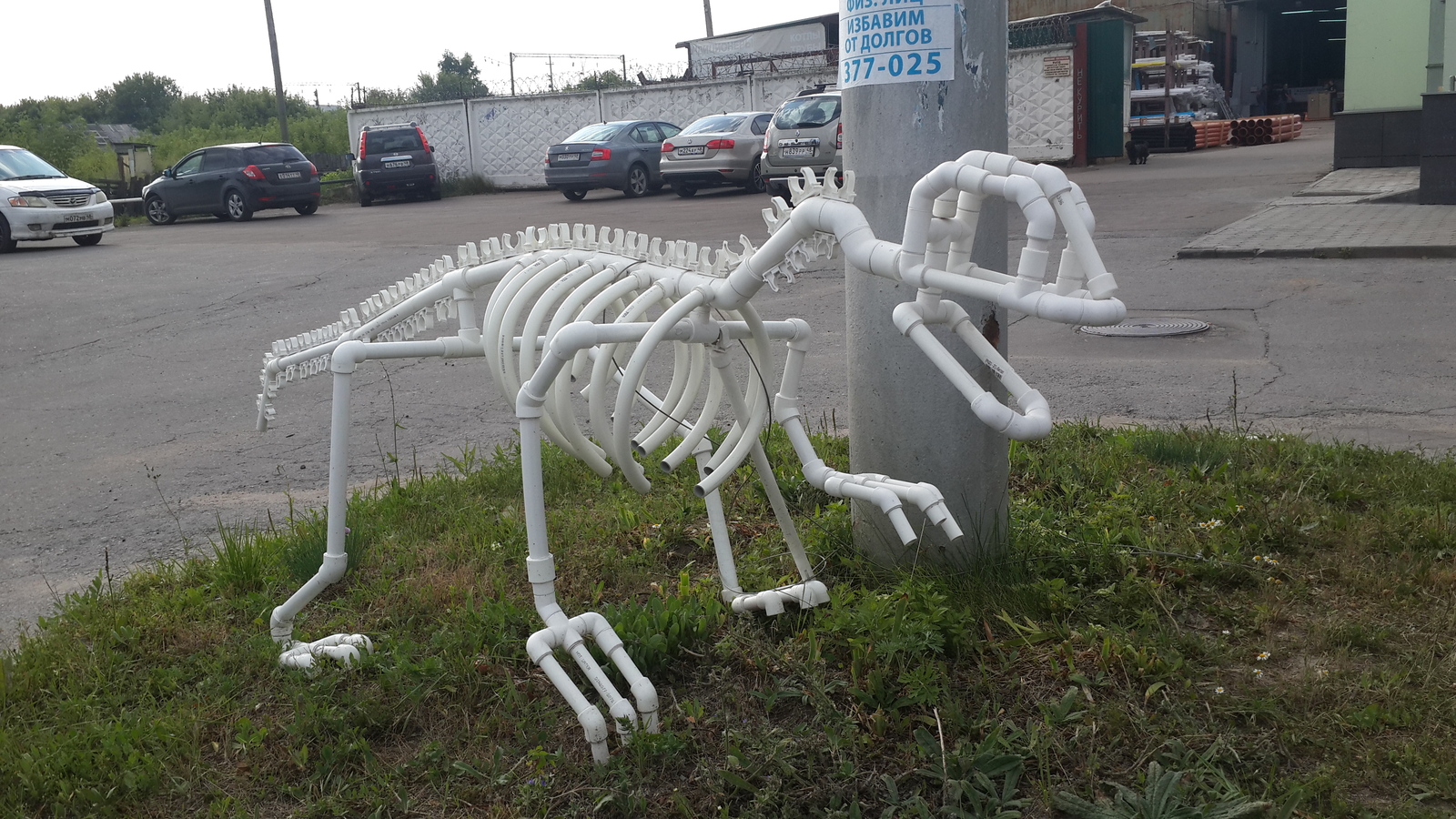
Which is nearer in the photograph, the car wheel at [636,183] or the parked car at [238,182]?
the parked car at [238,182]

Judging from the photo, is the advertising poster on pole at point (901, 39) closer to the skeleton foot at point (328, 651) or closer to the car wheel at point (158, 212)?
the skeleton foot at point (328, 651)

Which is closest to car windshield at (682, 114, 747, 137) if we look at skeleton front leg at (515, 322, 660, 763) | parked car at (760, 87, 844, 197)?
parked car at (760, 87, 844, 197)

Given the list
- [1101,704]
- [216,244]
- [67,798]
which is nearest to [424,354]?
[67,798]

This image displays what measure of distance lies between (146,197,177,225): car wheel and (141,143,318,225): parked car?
0.03m

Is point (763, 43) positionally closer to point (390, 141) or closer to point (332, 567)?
point (390, 141)

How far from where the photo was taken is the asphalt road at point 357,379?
5184 millimetres

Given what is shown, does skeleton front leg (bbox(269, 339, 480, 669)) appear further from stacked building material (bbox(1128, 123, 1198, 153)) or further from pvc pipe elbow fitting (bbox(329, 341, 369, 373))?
stacked building material (bbox(1128, 123, 1198, 153))

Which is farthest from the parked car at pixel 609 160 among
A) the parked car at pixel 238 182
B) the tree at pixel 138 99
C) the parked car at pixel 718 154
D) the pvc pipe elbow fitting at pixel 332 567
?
the tree at pixel 138 99

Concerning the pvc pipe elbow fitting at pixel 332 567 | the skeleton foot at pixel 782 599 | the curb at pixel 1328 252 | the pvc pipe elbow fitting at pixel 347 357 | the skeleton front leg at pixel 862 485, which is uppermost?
the pvc pipe elbow fitting at pixel 347 357

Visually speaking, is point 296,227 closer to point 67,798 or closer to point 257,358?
point 257,358

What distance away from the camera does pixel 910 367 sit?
3.56m

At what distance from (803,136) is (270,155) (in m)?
10.5

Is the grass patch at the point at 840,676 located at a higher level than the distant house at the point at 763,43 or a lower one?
lower

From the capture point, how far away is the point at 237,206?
2116 centimetres
